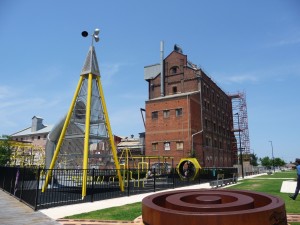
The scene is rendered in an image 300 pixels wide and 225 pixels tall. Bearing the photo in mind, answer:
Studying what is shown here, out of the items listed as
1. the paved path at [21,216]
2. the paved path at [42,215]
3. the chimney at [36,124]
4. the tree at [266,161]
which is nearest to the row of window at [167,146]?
the paved path at [42,215]

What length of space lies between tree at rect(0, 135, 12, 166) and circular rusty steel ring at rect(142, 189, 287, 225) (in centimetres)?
3902

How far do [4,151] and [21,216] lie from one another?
35.7 m

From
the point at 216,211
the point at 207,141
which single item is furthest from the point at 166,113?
the point at 216,211

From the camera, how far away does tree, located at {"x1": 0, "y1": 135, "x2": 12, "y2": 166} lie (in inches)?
1545

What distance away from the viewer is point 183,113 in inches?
1587

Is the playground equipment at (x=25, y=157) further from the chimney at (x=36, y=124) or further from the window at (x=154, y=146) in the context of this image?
the chimney at (x=36, y=124)

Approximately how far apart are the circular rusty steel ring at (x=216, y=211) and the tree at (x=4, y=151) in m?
39.0

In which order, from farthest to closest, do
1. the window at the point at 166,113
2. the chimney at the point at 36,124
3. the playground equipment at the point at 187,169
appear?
the chimney at the point at 36,124 → the window at the point at 166,113 → the playground equipment at the point at 187,169

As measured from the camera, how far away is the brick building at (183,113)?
40.1m

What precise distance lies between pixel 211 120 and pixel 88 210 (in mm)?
40244

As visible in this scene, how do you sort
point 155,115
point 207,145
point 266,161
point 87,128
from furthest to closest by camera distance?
point 266,161 → point 207,145 → point 155,115 → point 87,128

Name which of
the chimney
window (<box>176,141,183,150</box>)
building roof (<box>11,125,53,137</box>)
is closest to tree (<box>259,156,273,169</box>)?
window (<box>176,141,183,150</box>)

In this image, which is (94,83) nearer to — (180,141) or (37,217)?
(37,217)

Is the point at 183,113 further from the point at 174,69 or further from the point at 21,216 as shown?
the point at 21,216
